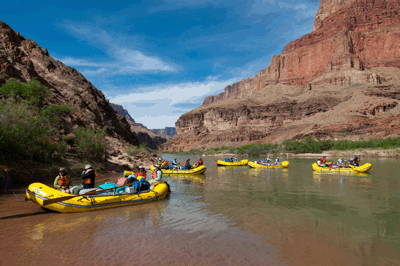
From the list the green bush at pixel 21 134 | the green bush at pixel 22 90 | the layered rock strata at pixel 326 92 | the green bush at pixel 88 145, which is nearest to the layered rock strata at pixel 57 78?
the green bush at pixel 88 145

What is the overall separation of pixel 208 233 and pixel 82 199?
5.19m

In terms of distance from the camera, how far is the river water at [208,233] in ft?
19.5

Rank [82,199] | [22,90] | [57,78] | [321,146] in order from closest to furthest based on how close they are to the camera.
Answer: [82,199] → [22,90] → [57,78] → [321,146]

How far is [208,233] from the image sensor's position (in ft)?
25.0

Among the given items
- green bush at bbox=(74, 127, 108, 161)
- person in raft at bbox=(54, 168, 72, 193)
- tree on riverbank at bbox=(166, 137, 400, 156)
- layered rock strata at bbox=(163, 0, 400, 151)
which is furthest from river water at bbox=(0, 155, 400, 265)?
layered rock strata at bbox=(163, 0, 400, 151)

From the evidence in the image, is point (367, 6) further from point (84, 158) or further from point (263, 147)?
point (84, 158)

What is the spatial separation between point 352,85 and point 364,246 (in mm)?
138906

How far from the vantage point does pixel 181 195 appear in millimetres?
13695

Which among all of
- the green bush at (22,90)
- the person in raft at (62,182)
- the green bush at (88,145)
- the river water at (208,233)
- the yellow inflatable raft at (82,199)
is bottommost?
the river water at (208,233)

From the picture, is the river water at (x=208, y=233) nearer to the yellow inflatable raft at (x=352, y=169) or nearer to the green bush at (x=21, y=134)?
the green bush at (x=21, y=134)

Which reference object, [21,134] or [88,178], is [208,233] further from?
[21,134]

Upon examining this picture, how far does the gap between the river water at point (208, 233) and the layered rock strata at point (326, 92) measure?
82489mm

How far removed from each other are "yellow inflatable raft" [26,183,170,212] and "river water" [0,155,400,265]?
0.31 m

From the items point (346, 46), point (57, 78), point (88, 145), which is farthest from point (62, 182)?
point (346, 46)
